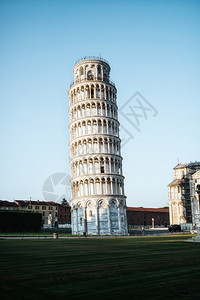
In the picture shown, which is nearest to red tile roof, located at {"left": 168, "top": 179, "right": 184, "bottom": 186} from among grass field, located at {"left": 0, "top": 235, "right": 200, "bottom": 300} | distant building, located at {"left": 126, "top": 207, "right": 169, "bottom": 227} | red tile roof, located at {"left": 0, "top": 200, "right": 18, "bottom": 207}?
distant building, located at {"left": 126, "top": 207, "right": 169, "bottom": 227}

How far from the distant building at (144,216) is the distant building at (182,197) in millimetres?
25560

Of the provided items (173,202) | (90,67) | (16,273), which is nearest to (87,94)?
(90,67)

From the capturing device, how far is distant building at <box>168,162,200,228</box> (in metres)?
88.8

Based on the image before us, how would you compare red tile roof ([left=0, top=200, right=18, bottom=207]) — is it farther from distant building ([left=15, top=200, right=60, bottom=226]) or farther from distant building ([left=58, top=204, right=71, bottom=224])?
distant building ([left=58, top=204, right=71, bottom=224])

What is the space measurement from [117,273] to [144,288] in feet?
6.15

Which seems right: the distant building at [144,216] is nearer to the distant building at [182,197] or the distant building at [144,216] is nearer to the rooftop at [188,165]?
the distant building at [182,197]

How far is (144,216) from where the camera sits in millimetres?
125562

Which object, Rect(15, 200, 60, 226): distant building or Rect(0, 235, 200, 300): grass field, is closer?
Rect(0, 235, 200, 300): grass field

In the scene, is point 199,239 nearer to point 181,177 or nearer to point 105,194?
point 105,194

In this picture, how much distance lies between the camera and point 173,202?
91.4 metres

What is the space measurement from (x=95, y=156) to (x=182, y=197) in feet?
135

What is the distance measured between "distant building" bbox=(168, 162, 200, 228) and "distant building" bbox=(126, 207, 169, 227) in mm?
25560

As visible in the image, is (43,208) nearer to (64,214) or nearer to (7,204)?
(64,214)

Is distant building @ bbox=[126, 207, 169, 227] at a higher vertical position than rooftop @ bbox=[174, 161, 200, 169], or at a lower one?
lower
